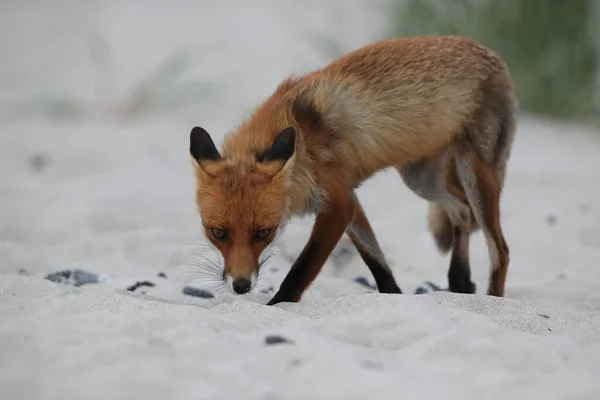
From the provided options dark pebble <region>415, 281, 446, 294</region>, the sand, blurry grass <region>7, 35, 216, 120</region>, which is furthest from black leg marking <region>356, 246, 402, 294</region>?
blurry grass <region>7, 35, 216, 120</region>

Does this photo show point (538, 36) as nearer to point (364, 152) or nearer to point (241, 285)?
point (364, 152)

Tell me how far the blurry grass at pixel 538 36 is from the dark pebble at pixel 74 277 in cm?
560

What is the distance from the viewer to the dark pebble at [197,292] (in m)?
4.41

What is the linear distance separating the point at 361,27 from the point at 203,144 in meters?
8.63

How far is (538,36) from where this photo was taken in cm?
905

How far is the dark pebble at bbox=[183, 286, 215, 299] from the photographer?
4.41 metres

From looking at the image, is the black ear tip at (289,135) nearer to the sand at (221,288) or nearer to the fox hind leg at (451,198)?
the sand at (221,288)

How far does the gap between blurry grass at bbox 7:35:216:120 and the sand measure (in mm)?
→ 87

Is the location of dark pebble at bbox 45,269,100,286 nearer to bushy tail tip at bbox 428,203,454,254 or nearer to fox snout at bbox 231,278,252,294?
fox snout at bbox 231,278,252,294

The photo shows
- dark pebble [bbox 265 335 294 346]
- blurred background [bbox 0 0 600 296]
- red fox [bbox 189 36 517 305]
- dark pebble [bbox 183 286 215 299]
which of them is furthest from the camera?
blurred background [bbox 0 0 600 296]

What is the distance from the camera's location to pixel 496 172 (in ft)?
15.8

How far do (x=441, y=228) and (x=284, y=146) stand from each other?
5.57 feet

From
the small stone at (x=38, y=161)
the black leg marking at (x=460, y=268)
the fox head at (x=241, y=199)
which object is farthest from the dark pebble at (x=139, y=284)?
the small stone at (x=38, y=161)

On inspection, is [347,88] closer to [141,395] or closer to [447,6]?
[141,395]
